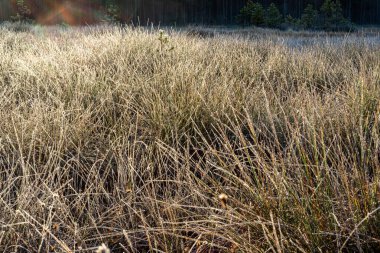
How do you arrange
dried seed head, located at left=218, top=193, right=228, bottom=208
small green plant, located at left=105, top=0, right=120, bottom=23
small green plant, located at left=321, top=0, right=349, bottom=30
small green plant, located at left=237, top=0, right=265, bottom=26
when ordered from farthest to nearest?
small green plant, located at left=237, top=0, right=265, bottom=26 → small green plant, located at left=321, top=0, right=349, bottom=30 → small green plant, located at left=105, top=0, right=120, bottom=23 → dried seed head, located at left=218, top=193, right=228, bottom=208

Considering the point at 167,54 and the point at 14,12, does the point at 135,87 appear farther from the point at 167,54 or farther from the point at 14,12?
the point at 14,12

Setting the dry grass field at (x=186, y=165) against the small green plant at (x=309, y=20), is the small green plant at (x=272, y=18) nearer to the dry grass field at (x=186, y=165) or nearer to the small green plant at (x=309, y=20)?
the small green plant at (x=309, y=20)

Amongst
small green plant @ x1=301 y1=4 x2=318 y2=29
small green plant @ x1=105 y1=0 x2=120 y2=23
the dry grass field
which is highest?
small green plant @ x1=105 y1=0 x2=120 y2=23

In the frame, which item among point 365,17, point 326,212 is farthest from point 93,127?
point 365,17

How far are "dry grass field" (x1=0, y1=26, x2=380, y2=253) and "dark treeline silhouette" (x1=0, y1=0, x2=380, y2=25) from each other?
11818 mm

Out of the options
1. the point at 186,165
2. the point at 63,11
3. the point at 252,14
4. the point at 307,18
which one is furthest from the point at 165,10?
the point at 186,165

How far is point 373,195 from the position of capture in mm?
1147

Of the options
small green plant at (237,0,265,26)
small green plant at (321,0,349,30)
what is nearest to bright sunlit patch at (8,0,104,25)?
small green plant at (237,0,265,26)

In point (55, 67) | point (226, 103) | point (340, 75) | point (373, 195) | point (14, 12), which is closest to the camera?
point (373, 195)

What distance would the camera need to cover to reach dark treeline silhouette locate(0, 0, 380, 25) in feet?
49.1

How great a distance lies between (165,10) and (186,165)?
14945 millimetres

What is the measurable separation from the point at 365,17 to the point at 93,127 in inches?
686

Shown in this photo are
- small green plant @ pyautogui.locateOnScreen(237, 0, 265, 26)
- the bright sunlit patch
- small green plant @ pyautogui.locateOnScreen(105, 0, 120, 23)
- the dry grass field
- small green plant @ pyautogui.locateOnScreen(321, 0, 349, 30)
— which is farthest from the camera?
the bright sunlit patch

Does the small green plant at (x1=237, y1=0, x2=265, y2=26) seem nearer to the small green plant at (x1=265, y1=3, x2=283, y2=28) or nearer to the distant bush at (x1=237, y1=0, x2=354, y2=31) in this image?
the distant bush at (x1=237, y1=0, x2=354, y2=31)
